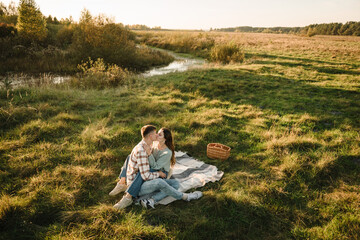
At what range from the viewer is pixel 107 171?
14.9ft

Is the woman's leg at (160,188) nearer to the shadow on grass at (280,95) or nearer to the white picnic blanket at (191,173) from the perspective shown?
the white picnic blanket at (191,173)

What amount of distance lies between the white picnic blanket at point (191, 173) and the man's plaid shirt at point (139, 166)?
0.57 meters

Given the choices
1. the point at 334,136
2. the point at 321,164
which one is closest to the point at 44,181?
the point at 321,164

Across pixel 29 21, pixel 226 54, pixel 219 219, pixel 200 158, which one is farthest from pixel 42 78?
pixel 219 219

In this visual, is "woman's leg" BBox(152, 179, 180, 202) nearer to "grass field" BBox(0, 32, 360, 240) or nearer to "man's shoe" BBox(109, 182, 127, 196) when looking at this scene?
"grass field" BBox(0, 32, 360, 240)

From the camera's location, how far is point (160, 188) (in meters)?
3.70

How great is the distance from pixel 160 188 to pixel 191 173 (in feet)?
3.83

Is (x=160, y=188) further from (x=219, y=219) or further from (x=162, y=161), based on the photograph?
(x=219, y=219)

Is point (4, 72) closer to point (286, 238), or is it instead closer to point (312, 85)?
point (286, 238)

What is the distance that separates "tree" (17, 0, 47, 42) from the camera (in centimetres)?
1972

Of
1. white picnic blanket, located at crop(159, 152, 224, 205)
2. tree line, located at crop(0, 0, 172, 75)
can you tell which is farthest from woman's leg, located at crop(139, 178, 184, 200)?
tree line, located at crop(0, 0, 172, 75)

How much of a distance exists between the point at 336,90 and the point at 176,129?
9.38 m

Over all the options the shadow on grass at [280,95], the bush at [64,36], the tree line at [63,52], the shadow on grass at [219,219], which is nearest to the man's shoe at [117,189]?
the shadow on grass at [219,219]

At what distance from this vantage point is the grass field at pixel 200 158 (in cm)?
320
